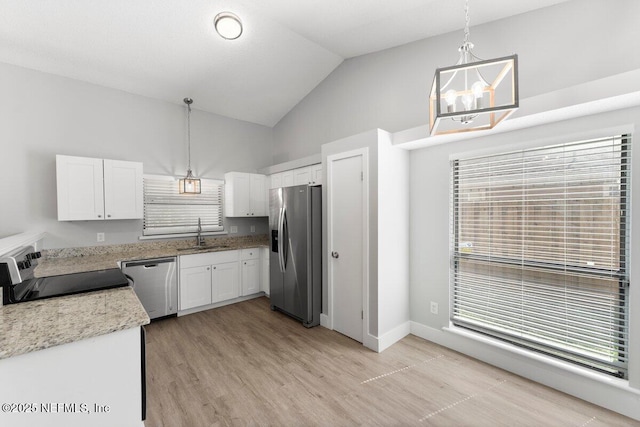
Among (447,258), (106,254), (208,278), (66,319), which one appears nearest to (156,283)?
(208,278)

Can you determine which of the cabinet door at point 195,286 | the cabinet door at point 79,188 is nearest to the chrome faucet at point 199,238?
the cabinet door at point 195,286

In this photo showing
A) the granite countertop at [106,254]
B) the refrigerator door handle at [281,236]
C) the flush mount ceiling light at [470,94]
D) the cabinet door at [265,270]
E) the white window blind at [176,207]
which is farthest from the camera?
the cabinet door at [265,270]

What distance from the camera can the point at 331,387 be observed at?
2.25m

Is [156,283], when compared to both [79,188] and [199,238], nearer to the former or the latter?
[199,238]

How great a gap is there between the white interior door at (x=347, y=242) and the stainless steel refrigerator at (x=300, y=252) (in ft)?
0.69

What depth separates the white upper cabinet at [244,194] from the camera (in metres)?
4.50

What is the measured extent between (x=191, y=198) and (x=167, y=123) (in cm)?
118

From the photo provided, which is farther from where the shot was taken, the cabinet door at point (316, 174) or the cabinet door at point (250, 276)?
the cabinet door at point (250, 276)

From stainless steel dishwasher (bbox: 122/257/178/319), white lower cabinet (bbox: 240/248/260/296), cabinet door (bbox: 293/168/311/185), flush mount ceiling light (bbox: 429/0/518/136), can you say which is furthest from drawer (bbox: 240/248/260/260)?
flush mount ceiling light (bbox: 429/0/518/136)

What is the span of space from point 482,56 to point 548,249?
6.03 ft

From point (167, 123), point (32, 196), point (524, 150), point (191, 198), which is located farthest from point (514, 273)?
point (32, 196)

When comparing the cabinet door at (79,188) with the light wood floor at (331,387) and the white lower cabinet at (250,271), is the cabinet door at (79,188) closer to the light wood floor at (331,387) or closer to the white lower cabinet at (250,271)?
the light wood floor at (331,387)

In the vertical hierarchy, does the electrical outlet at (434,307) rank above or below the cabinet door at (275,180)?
below

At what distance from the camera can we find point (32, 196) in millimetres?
3195
